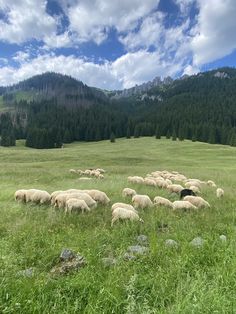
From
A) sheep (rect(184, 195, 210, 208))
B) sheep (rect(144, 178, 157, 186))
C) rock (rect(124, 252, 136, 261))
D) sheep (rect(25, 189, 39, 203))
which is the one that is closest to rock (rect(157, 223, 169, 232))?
rock (rect(124, 252, 136, 261))

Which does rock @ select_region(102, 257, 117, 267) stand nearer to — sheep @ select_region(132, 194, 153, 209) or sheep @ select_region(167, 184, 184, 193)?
sheep @ select_region(132, 194, 153, 209)

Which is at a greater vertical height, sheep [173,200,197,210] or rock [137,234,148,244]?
rock [137,234,148,244]

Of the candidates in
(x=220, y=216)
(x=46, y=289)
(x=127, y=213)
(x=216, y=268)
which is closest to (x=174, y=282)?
(x=216, y=268)

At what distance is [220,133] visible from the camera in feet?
416

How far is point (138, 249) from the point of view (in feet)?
27.2

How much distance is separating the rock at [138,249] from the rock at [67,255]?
1.42m

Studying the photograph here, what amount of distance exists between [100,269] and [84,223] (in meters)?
3.94

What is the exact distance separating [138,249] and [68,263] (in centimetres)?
181

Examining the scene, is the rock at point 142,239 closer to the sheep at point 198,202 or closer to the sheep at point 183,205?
the sheep at point 183,205

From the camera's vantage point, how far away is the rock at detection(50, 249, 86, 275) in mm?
7162

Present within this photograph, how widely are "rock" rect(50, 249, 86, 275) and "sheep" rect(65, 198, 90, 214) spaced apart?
14.4 ft

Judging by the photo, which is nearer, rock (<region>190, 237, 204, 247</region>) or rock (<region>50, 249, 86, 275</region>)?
rock (<region>50, 249, 86, 275</region>)

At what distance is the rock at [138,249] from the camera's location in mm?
8047

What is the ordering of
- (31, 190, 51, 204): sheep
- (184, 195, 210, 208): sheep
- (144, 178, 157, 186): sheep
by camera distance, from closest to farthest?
(31, 190, 51, 204): sheep, (184, 195, 210, 208): sheep, (144, 178, 157, 186): sheep
